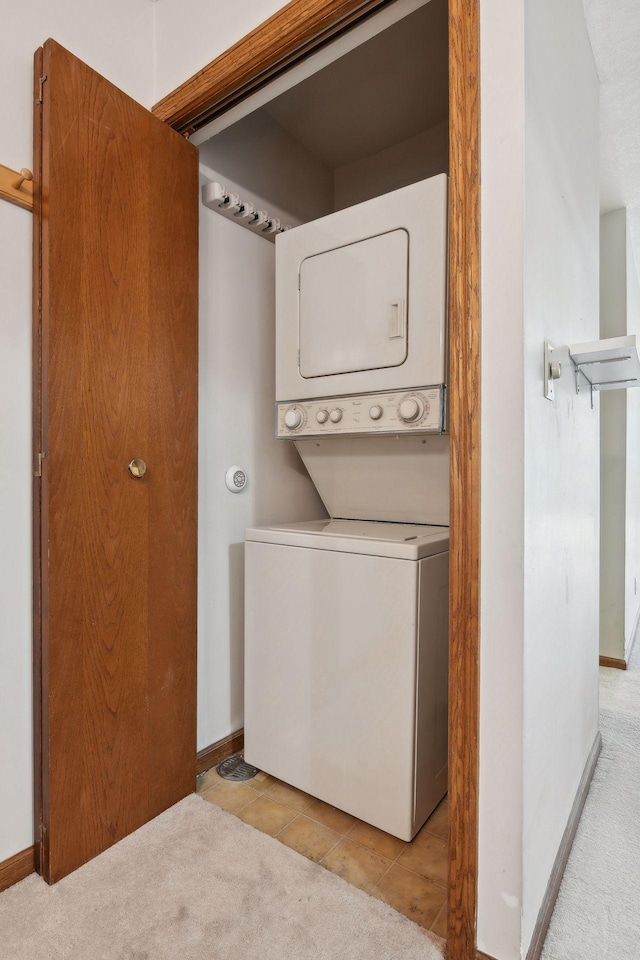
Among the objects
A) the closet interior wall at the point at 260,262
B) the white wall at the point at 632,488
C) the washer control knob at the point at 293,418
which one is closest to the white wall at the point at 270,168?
the closet interior wall at the point at 260,262

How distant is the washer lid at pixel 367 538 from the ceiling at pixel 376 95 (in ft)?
5.73

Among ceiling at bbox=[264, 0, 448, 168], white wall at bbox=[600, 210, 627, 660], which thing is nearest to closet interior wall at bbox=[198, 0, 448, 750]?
ceiling at bbox=[264, 0, 448, 168]

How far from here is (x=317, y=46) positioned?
1487 millimetres

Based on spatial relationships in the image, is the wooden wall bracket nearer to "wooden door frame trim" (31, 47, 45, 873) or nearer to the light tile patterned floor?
"wooden door frame trim" (31, 47, 45, 873)

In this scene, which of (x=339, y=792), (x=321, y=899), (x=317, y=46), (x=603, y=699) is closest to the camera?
(x=321, y=899)

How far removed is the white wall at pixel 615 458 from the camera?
3.05 meters

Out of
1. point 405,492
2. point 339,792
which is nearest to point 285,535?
point 405,492

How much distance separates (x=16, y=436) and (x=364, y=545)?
3.33 ft

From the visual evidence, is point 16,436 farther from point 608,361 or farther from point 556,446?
point 608,361

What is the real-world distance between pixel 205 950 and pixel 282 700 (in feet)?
2.29

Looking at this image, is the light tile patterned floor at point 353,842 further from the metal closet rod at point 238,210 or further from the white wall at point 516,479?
the metal closet rod at point 238,210

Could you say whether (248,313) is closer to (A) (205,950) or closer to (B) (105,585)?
(B) (105,585)

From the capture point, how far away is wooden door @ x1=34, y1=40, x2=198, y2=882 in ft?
4.54

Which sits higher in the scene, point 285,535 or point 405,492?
point 405,492
